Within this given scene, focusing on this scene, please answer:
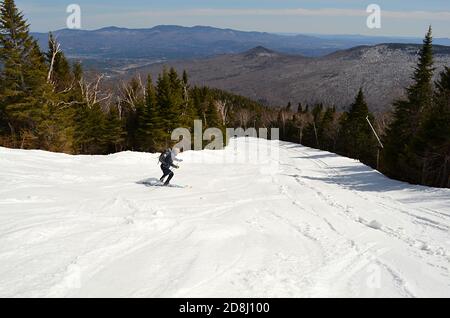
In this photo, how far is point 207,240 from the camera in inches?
380

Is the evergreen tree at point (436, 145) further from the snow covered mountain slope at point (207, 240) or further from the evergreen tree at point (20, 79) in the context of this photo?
the evergreen tree at point (20, 79)

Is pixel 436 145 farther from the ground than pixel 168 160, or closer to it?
closer to it

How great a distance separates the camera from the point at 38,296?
6.36m

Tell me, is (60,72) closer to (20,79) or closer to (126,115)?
(126,115)

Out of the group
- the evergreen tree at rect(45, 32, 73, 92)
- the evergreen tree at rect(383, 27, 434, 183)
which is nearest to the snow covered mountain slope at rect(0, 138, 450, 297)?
the evergreen tree at rect(383, 27, 434, 183)

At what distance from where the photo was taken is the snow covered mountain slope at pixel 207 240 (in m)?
7.03

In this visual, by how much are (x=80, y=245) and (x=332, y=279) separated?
18.1 feet

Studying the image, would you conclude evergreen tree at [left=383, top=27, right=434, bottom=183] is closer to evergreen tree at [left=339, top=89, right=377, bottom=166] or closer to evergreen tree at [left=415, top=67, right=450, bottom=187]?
evergreen tree at [left=415, top=67, right=450, bottom=187]

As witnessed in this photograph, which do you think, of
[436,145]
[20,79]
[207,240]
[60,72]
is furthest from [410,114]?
[60,72]

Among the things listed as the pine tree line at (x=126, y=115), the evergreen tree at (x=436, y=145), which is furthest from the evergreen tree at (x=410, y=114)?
the evergreen tree at (x=436, y=145)

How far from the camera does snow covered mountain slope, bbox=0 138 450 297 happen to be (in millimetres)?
7027
